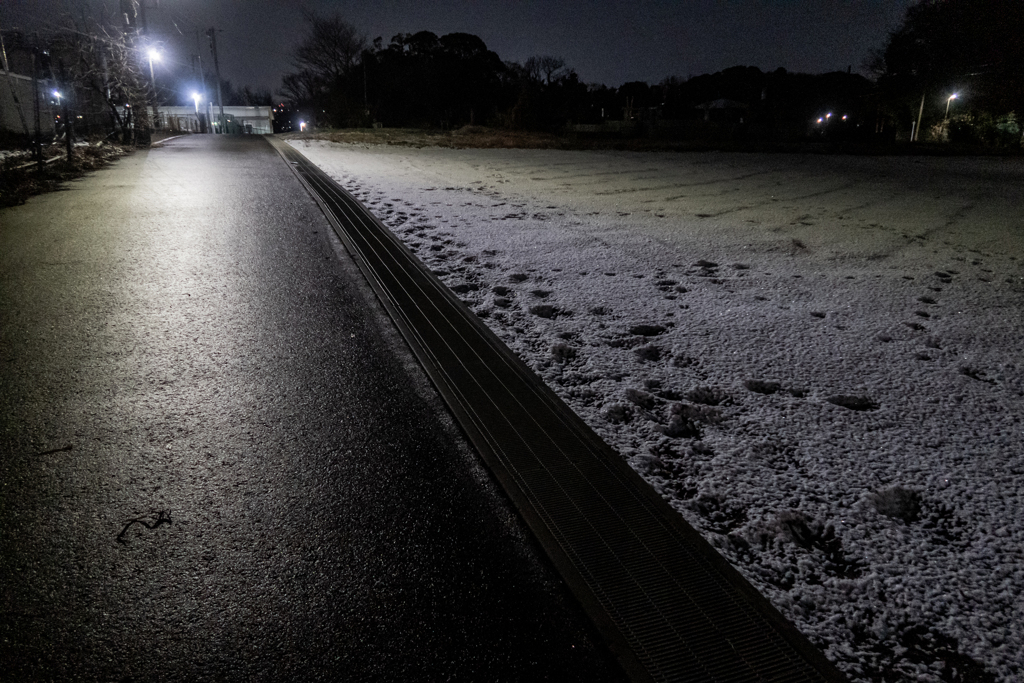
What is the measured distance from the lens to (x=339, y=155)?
42.4 ft

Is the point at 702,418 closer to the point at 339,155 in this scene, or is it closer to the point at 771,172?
the point at 771,172

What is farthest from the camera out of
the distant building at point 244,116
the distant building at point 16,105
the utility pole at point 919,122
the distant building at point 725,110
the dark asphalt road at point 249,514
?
the distant building at point 244,116

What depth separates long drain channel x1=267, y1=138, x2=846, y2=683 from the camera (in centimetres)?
108

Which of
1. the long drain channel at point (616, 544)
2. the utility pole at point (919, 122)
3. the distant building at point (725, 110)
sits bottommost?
the long drain channel at point (616, 544)

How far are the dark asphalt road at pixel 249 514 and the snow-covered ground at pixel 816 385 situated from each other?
553 millimetres

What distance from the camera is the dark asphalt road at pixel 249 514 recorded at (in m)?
1.04

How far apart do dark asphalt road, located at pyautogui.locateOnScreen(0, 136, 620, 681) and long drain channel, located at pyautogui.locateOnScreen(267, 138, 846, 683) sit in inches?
2.9

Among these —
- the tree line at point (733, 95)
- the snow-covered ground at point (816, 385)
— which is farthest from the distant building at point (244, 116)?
the snow-covered ground at point (816, 385)

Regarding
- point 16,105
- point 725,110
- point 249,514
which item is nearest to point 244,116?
point 725,110

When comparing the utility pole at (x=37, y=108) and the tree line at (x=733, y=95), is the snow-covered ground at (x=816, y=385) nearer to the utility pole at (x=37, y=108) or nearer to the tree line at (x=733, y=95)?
the utility pole at (x=37, y=108)

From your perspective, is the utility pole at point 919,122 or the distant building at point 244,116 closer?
the utility pole at point 919,122

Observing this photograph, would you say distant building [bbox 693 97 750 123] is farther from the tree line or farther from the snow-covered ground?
the snow-covered ground

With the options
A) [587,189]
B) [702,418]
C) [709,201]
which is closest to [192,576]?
[702,418]

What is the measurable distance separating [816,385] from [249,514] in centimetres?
200
